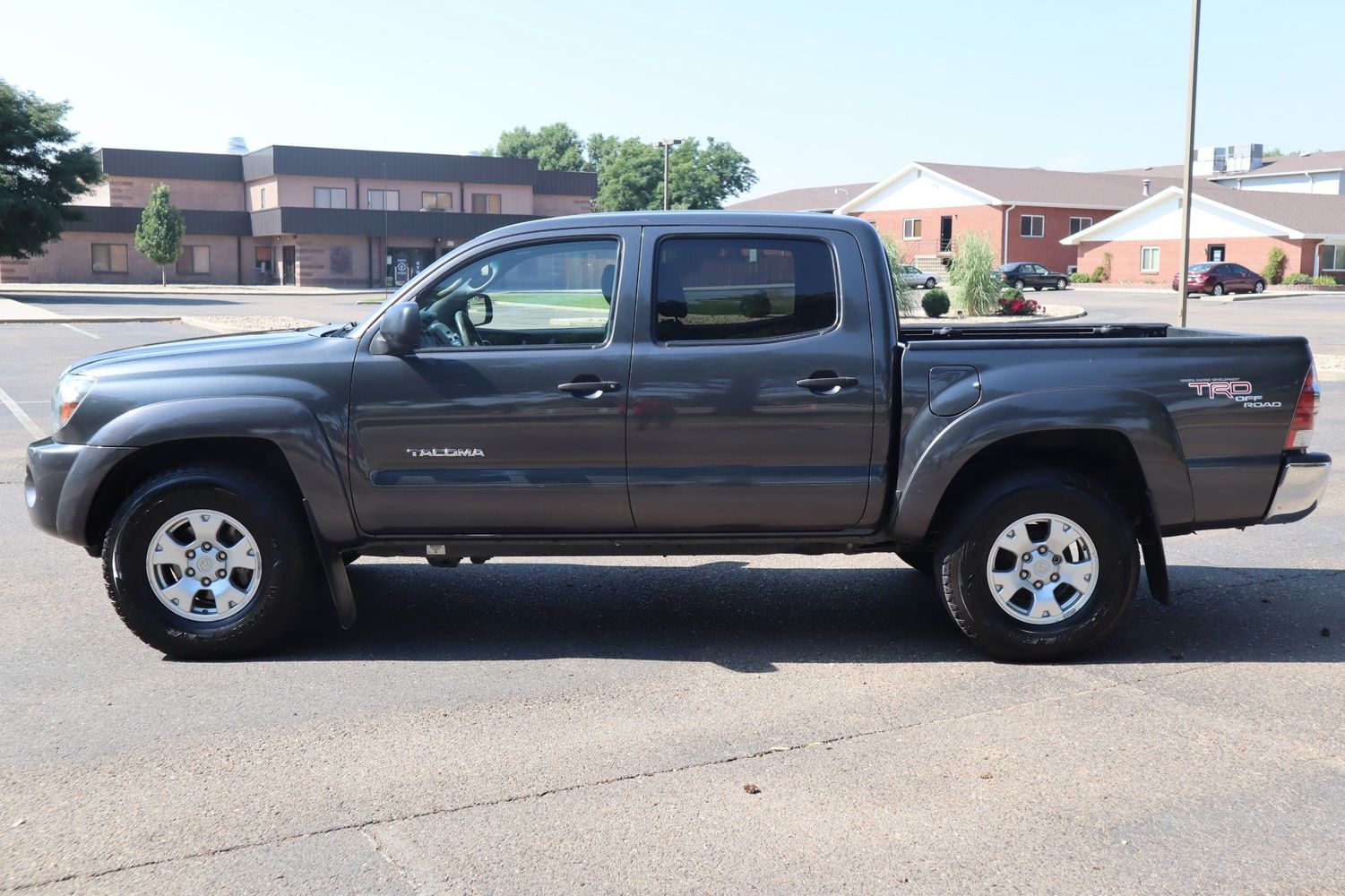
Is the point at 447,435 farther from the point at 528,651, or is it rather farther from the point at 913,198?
the point at 913,198

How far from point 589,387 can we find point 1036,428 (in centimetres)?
196

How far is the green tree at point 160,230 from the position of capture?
64625mm

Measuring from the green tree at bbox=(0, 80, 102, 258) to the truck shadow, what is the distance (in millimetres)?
52870

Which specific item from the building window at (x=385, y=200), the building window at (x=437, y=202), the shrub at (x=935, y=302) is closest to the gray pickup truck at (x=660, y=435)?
the shrub at (x=935, y=302)

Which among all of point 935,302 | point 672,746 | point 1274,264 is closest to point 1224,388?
point 672,746

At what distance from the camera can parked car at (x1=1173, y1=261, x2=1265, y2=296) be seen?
194ft

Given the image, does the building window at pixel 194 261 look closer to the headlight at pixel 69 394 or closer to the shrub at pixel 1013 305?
the shrub at pixel 1013 305

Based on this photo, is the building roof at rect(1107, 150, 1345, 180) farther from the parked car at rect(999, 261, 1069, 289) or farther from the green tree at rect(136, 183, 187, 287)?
the green tree at rect(136, 183, 187, 287)

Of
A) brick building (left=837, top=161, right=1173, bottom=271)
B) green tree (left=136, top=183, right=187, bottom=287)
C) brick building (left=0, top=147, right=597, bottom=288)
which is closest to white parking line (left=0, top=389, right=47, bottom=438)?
green tree (left=136, top=183, right=187, bottom=287)

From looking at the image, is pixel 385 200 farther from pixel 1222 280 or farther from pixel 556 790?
pixel 556 790

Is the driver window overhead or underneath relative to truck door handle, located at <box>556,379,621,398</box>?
overhead

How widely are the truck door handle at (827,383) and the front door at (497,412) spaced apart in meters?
0.78

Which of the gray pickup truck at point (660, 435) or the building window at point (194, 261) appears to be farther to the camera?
the building window at point (194, 261)

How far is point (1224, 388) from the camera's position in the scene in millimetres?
5703
